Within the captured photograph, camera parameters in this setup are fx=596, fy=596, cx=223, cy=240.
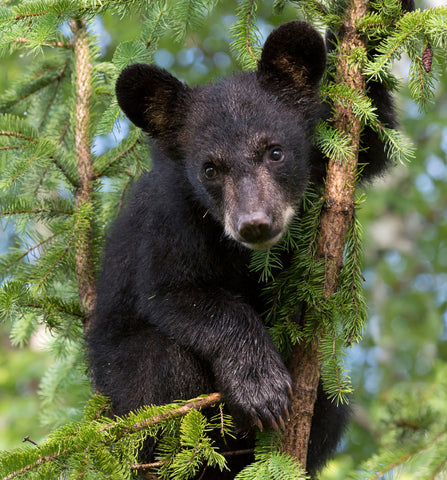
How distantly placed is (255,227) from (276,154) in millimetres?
636

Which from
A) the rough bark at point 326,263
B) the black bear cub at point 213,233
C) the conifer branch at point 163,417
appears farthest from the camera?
the black bear cub at point 213,233

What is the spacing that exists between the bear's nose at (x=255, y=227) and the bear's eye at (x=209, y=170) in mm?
560

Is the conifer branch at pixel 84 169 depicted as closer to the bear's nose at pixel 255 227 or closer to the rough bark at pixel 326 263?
the bear's nose at pixel 255 227

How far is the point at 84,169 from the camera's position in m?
4.48

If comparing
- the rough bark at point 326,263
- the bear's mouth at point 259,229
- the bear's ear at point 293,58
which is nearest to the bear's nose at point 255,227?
the bear's mouth at point 259,229

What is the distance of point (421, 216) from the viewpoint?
12414 millimetres

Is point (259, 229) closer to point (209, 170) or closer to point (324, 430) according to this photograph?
point (209, 170)

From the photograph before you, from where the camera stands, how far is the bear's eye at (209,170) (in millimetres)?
3734

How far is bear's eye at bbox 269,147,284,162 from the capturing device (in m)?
3.65

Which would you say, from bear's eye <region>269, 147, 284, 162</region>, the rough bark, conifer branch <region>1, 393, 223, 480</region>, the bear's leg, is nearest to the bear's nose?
the rough bark

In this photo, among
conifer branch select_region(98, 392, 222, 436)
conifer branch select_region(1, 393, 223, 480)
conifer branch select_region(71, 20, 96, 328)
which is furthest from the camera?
conifer branch select_region(71, 20, 96, 328)

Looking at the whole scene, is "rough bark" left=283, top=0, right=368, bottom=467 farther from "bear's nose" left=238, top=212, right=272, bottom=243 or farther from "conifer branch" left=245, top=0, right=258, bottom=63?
"conifer branch" left=245, top=0, right=258, bottom=63

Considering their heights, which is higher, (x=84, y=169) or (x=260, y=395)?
(x=84, y=169)

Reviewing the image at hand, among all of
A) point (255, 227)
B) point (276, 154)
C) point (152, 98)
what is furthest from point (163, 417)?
point (152, 98)
